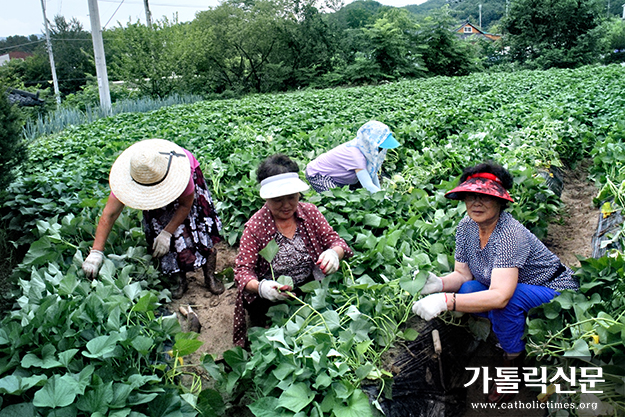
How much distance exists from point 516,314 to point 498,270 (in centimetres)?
24

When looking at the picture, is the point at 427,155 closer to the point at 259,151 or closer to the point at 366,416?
the point at 259,151

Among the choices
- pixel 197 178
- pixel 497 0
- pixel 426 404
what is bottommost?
pixel 426 404

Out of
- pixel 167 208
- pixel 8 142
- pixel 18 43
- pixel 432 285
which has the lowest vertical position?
pixel 432 285

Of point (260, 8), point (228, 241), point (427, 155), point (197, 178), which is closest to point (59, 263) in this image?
point (197, 178)

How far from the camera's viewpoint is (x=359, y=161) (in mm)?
3701

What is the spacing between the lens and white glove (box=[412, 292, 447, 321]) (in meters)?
2.02

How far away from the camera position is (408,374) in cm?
199

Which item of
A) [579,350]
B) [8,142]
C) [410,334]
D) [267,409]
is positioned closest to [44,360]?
[267,409]

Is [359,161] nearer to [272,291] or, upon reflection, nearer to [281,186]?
[281,186]

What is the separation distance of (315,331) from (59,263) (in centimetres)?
165

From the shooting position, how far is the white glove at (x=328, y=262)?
2.30m

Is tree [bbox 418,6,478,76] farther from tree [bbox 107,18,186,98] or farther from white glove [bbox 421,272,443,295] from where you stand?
white glove [bbox 421,272,443,295]

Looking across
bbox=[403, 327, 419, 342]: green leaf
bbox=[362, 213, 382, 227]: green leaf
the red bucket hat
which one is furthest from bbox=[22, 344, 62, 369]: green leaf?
bbox=[362, 213, 382, 227]: green leaf

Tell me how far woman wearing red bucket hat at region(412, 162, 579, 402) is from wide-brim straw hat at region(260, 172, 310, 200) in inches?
28.1
